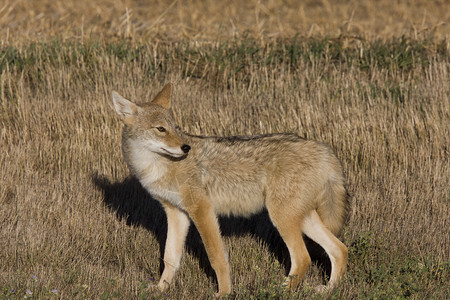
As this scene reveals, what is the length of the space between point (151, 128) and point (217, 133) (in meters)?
2.66

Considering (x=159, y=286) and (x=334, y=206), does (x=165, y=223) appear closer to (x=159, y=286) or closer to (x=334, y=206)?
(x=159, y=286)

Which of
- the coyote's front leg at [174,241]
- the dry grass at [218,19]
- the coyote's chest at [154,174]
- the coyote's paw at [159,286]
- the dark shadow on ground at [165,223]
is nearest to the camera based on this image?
the coyote's chest at [154,174]

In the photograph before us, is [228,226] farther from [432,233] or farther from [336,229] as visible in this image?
[432,233]

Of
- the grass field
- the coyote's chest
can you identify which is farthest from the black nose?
the grass field

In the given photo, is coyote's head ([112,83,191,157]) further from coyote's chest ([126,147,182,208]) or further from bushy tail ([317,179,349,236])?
bushy tail ([317,179,349,236])

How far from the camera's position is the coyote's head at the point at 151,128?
16.7 feet

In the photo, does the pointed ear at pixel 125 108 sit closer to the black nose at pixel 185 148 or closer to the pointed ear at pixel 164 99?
the pointed ear at pixel 164 99

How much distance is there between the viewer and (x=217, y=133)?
782cm

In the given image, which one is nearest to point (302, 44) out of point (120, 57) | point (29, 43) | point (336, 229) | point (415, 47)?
point (415, 47)

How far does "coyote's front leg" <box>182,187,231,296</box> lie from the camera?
16.7ft

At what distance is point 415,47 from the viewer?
33.6ft

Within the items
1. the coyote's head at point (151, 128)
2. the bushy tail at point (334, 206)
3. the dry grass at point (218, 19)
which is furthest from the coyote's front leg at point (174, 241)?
the dry grass at point (218, 19)

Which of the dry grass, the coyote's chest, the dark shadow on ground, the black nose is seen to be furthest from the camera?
the dry grass

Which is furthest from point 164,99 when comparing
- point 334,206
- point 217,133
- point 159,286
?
point 217,133
